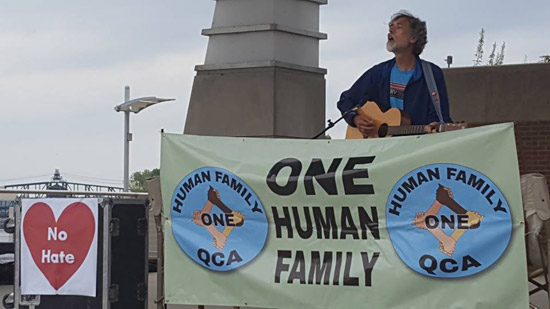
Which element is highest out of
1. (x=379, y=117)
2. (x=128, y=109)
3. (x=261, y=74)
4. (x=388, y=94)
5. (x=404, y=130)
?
(x=128, y=109)

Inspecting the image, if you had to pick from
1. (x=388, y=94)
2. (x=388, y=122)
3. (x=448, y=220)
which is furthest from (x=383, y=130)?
(x=448, y=220)

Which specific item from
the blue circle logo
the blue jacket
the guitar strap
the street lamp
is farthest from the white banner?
the street lamp

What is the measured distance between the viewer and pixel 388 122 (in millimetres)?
7285

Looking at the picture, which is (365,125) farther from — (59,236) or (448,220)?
(59,236)

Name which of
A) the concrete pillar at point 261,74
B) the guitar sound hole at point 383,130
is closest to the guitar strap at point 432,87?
the guitar sound hole at point 383,130

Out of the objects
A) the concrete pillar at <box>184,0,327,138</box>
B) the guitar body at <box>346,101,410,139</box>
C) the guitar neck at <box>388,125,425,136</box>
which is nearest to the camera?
the guitar neck at <box>388,125,425,136</box>

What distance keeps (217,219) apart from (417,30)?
2288mm

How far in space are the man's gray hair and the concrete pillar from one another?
3072 mm

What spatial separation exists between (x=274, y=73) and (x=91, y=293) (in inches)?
165

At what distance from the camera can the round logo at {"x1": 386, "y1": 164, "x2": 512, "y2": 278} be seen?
5906 millimetres

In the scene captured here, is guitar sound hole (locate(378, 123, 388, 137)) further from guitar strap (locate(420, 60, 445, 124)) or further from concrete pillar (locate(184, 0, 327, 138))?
concrete pillar (locate(184, 0, 327, 138))

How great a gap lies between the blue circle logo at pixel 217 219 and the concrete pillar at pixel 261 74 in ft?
12.4

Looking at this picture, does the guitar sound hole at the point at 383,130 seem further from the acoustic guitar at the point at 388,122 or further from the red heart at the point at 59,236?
the red heart at the point at 59,236

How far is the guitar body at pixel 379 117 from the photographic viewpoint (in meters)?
7.26
